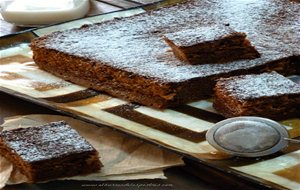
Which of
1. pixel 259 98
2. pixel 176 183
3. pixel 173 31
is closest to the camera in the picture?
pixel 176 183

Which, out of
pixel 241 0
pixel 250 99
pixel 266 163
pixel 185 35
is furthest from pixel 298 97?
pixel 241 0

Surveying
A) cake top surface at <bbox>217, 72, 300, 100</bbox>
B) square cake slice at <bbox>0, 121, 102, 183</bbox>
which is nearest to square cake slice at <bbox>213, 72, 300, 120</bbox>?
cake top surface at <bbox>217, 72, 300, 100</bbox>

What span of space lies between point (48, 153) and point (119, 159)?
0.14 metres

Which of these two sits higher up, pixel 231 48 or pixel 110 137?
pixel 231 48

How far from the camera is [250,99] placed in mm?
1343

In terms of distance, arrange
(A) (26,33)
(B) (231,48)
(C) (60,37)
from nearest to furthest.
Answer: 1. (B) (231,48)
2. (C) (60,37)
3. (A) (26,33)

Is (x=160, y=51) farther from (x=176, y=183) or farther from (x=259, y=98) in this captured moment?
(x=176, y=183)

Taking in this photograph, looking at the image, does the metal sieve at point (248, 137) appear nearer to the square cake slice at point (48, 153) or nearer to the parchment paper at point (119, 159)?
the parchment paper at point (119, 159)

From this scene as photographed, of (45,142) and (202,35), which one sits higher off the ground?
(202,35)

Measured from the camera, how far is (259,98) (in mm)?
1346

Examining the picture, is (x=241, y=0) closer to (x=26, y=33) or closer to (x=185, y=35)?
(x=185, y=35)

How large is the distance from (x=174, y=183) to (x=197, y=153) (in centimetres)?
7

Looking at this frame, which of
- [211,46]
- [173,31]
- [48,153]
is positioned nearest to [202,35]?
[211,46]

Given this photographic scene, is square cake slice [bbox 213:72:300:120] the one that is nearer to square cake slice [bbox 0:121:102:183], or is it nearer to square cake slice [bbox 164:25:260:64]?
square cake slice [bbox 164:25:260:64]
